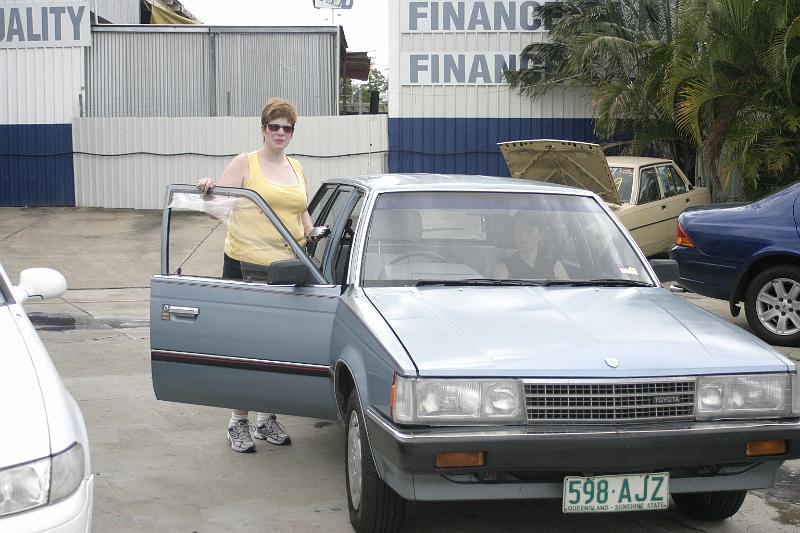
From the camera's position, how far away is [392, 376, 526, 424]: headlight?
3.99 metres

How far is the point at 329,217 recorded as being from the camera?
6480 millimetres

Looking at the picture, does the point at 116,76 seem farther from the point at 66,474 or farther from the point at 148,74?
the point at 66,474

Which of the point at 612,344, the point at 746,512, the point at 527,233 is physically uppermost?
the point at 527,233

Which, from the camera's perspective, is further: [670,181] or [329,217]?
[670,181]

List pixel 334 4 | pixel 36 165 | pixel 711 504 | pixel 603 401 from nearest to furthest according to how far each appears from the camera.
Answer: pixel 603 401 < pixel 711 504 < pixel 36 165 < pixel 334 4

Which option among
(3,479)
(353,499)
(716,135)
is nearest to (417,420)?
(353,499)

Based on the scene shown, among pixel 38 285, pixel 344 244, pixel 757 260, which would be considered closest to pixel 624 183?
pixel 757 260

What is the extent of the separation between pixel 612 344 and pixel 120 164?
15750mm

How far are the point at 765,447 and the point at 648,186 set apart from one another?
9.85 m

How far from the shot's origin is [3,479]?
125 inches

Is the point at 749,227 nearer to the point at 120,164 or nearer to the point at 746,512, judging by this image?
the point at 746,512

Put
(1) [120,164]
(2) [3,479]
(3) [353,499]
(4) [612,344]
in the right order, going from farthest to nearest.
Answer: (1) [120,164] < (3) [353,499] < (4) [612,344] < (2) [3,479]

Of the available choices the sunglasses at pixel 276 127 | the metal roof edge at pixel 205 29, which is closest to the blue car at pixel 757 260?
the sunglasses at pixel 276 127

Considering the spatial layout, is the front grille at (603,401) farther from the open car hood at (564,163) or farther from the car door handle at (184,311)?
the open car hood at (564,163)
